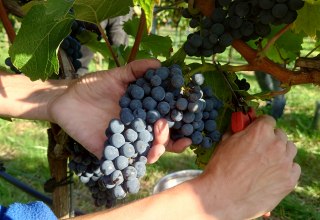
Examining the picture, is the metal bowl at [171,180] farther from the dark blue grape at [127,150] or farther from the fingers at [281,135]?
the dark blue grape at [127,150]

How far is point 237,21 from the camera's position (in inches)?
38.2

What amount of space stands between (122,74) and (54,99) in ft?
0.92

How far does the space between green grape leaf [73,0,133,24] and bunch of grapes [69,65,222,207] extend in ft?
0.91

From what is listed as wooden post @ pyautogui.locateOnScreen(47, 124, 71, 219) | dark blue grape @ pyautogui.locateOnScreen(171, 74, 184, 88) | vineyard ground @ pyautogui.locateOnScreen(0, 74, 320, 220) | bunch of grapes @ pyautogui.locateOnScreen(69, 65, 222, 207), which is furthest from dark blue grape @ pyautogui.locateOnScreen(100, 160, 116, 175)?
vineyard ground @ pyautogui.locateOnScreen(0, 74, 320, 220)

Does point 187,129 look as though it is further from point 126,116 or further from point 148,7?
point 148,7

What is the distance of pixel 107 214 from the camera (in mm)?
1057

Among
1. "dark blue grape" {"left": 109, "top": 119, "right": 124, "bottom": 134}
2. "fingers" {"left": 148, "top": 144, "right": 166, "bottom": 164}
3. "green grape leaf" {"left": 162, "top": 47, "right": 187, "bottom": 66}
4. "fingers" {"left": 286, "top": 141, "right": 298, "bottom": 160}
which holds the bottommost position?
"fingers" {"left": 286, "top": 141, "right": 298, "bottom": 160}

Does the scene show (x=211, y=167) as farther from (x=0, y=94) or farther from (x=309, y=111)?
(x=309, y=111)

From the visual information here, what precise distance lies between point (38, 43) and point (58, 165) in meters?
0.62

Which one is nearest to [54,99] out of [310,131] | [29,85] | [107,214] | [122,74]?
[29,85]

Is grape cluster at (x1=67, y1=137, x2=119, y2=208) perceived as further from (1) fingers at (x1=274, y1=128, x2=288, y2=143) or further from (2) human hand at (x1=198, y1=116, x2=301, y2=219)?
(1) fingers at (x1=274, y1=128, x2=288, y2=143)

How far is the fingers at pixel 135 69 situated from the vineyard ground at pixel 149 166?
1.74 meters

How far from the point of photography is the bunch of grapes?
0.92m

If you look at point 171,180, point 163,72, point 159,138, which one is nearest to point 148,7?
point 163,72
